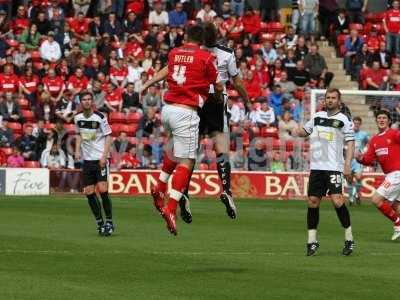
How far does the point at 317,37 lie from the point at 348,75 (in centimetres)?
217

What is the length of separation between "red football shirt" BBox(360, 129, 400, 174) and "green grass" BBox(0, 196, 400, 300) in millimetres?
1178

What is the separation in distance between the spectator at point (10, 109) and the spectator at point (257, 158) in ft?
20.1

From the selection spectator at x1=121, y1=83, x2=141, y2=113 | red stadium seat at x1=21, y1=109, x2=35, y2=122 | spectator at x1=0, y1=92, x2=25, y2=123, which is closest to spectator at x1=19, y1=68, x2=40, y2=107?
red stadium seat at x1=21, y1=109, x2=35, y2=122

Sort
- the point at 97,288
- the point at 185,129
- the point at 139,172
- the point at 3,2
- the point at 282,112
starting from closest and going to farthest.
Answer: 1. the point at 97,288
2. the point at 185,129
3. the point at 139,172
4. the point at 282,112
5. the point at 3,2

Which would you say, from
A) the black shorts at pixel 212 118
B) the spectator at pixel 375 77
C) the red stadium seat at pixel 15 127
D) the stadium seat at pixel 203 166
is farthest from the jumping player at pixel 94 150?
the spectator at pixel 375 77

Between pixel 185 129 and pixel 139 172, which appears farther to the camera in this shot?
pixel 139 172

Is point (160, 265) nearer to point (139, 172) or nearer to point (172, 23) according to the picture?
point (139, 172)

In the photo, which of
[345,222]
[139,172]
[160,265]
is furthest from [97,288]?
[139,172]

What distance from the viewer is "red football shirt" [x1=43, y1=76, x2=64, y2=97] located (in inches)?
1340

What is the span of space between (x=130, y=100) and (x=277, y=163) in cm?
463

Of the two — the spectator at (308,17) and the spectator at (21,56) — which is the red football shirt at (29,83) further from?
the spectator at (308,17)

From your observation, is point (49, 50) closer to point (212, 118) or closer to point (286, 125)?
point (286, 125)

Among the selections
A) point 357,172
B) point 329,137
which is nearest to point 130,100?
point 357,172

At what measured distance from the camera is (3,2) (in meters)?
37.6
